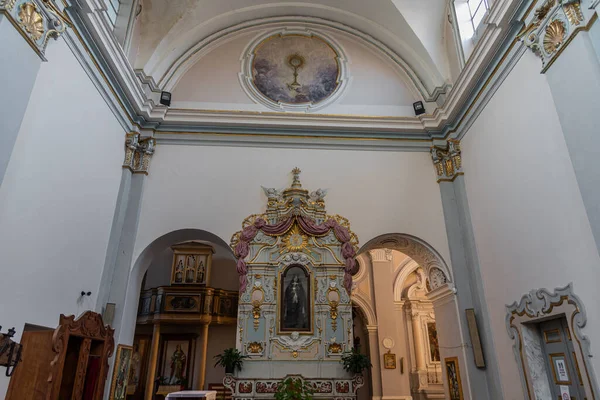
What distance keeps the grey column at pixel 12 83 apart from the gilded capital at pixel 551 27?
7.04m

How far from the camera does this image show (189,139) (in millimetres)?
9594

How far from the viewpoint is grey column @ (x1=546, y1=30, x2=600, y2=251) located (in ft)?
16.4

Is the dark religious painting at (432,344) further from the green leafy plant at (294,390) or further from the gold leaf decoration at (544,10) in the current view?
the gold leaf decoration at (544,10)

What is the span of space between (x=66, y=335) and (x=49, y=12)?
14.8ft

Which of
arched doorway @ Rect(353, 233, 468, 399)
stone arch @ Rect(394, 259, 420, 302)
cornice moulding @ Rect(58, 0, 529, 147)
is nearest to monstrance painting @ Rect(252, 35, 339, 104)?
cornice moulding @ Rect(58, 0, 529, 147)

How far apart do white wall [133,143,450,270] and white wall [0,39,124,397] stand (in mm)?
1359

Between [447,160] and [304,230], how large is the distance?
368 centimetres

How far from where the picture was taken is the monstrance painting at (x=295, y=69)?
34.5 ft

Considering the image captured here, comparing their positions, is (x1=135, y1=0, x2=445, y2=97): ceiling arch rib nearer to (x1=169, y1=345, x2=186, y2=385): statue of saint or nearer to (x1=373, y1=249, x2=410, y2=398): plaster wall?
(x1=373, y1=249, x2=410, y2=398): plaster wall

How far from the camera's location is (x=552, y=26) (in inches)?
228

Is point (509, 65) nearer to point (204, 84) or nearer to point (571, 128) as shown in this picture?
point (571, 128)

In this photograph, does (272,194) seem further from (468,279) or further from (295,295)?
(468,279)

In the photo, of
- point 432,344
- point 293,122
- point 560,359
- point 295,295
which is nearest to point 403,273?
point 432,344

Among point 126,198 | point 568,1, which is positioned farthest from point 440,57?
point 126,198
